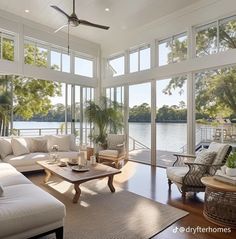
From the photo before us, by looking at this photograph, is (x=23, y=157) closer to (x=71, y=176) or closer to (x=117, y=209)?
(x=71, y=176)

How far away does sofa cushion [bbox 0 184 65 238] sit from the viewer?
71.0 inches

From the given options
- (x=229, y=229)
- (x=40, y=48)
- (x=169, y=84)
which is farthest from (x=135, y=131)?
(x=229, y=229)

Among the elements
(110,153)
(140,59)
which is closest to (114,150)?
(110,153)

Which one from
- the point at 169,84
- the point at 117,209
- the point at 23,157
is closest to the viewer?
the point at 117,209

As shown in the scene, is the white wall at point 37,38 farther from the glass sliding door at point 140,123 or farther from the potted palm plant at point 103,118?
the glass sliding door at point 140,123

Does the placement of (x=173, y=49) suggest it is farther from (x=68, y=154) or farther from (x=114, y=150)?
(x=68, y=154)

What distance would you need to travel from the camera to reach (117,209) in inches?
118

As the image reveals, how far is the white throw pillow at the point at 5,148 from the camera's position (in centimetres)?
461

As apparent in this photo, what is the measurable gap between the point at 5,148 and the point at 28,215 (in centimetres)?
326

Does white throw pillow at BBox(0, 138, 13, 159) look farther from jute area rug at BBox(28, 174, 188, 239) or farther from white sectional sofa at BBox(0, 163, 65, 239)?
white sectional sofa at BBox(0, 163, 65, 239)

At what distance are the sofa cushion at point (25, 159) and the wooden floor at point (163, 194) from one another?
1.81 meters

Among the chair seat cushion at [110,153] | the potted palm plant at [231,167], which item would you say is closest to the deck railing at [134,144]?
the chair seat cushion at [110,153]

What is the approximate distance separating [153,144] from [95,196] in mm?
2940

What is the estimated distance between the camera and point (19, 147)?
476cm
